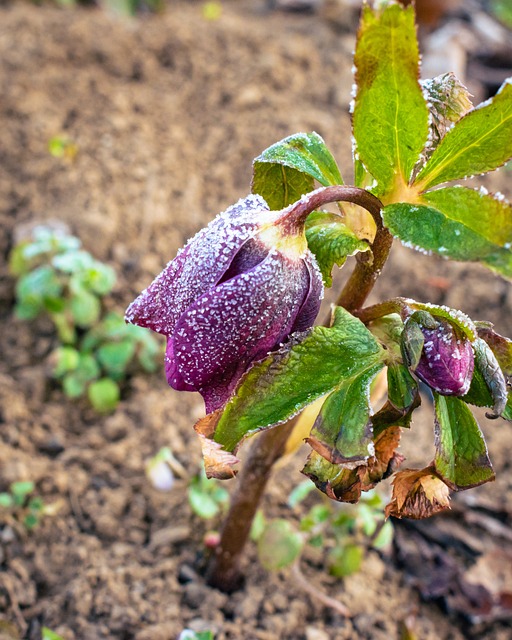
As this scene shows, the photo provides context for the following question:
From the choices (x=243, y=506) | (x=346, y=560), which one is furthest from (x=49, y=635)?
(x=346, y=560)

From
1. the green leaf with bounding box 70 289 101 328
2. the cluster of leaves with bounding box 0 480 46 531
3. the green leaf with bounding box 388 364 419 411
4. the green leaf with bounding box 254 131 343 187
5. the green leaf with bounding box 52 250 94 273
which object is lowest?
Answer: the cluster of leaves with bounding box 0 480 46 531

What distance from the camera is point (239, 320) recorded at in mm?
623

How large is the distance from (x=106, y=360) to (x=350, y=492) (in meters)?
0.86

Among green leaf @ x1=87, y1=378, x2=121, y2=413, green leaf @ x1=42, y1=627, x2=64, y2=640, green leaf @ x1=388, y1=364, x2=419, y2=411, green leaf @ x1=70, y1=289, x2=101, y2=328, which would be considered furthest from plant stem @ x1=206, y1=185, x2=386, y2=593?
green leaf @ x1=70, y1=289, x2=101, y2=328

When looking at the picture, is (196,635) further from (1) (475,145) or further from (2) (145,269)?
(2) (145,269)

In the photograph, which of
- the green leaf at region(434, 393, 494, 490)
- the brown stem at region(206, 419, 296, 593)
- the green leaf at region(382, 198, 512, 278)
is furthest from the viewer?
the brown stem at region(206, 419, 296, 593)

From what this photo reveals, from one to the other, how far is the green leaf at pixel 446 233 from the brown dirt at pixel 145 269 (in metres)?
0.68

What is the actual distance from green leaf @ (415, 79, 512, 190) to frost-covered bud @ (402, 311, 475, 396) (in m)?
0.13

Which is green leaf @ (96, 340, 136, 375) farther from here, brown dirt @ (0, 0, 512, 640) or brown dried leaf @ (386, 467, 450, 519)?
brown dried leaf @ (386, 467, 450, 519)

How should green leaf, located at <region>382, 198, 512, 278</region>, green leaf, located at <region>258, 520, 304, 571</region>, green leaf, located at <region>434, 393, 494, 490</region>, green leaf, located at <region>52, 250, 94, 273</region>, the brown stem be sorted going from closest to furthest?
1. green leaf, located at <region>382, 198, 512, 278</region>
2. green leaf, located at <region>434, 393, 494, 490</region>
3. the brown stem
4. green leaf, located at <region>258, 520, 304, 571</region>
5. green leaf, located at <region>52, 250, 94, 273</region>

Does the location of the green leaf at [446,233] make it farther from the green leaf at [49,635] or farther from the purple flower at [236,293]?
the green leaf at [49,635]

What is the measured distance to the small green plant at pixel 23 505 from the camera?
46.1 inches

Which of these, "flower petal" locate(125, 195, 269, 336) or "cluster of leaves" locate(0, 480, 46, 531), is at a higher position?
"flower petal" locate(125, 195, 269, 336)

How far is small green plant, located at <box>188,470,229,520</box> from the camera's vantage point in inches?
43.9
